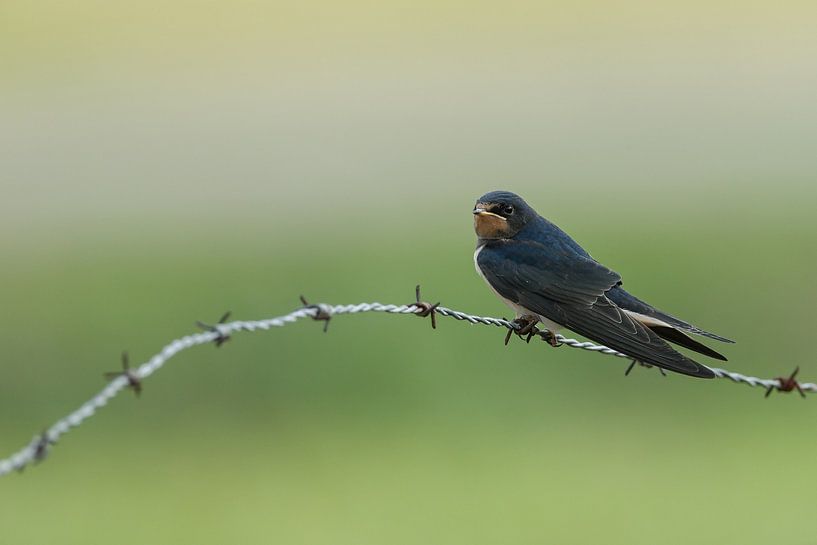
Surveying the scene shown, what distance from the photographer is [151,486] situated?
1030 cm

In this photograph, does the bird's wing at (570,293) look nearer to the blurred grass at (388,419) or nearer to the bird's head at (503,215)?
the bird's head at (503,215)

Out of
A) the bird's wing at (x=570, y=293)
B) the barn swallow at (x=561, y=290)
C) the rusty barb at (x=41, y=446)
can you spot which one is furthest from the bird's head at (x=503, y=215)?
the rusty barb at (x=41, y=446)

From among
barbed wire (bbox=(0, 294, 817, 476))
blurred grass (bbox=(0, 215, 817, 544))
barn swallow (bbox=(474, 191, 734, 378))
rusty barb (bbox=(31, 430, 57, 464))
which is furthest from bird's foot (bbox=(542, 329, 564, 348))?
rusty barb (bbox=(31, 430, 57, 464))

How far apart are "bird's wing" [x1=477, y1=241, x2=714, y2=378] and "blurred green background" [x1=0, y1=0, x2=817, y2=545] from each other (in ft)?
9.49

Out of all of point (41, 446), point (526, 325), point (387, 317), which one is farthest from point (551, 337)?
point (387, 317)

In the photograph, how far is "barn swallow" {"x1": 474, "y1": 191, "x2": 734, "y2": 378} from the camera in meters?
6.14

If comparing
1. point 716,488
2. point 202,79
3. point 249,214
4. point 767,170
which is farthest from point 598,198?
point 202,79

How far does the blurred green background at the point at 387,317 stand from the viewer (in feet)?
32.3

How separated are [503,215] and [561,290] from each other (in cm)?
75

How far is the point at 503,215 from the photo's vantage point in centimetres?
712

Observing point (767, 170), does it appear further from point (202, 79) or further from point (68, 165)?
point (202, 79)

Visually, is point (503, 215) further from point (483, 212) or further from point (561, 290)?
point (561, 290)

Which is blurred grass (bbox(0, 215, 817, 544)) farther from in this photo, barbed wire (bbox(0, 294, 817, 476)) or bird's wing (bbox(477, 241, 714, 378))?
barbed wire (bbox(0, 294, 817, 476))

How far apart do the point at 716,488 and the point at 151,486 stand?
412 cm
